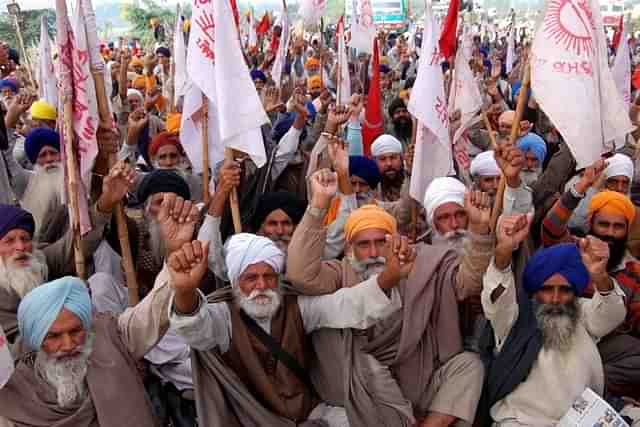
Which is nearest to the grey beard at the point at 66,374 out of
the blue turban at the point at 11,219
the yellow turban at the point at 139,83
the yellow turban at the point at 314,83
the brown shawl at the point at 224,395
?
the brown shawl at the point at 224,395

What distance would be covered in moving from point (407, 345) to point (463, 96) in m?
2.90

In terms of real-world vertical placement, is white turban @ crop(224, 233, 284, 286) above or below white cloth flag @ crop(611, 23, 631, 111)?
below

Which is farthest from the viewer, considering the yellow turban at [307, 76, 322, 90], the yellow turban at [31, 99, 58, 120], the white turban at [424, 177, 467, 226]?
the yellow turban at [307, 76, 322, 90]

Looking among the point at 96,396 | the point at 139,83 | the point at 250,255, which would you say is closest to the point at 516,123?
the point at 250,255

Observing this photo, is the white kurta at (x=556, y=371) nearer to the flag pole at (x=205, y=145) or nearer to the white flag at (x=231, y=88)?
the white flag at (x=231, y=88)

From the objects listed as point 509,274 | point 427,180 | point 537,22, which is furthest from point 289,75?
point 509,274

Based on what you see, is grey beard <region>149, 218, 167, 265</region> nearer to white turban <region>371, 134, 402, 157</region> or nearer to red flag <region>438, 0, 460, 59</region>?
white turban <region>371, 134, 402, 157</region>

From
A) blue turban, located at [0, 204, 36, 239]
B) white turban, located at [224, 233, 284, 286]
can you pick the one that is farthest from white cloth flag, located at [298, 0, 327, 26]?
white turban, located at [224, 233, 284, 286]

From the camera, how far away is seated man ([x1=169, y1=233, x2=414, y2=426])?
9.66ft

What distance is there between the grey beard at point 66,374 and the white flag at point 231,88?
150 centimetres

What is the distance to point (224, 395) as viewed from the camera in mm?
3002

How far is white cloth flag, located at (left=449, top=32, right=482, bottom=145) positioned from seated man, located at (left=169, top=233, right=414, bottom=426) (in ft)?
8.23

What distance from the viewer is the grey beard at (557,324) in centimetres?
302

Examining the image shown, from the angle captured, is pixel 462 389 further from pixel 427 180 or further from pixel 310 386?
pixel 427 180
